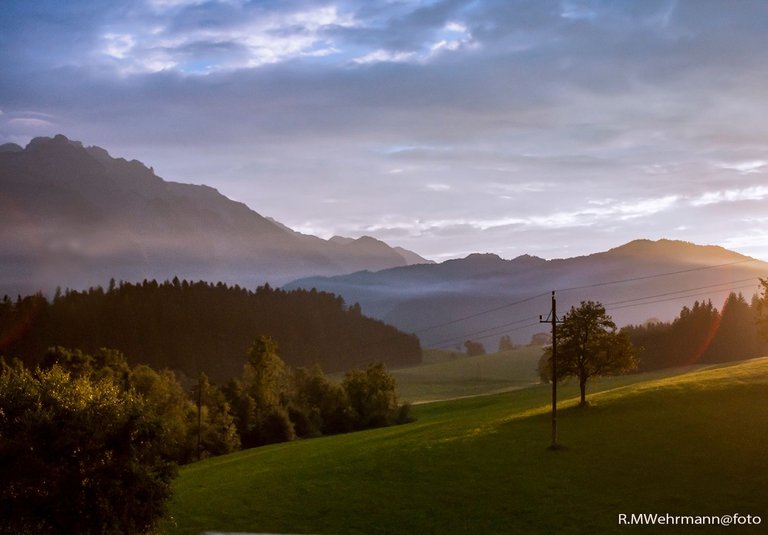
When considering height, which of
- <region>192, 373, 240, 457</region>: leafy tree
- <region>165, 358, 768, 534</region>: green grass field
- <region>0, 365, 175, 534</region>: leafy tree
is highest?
<region>0, 365, 175, 534</region>: leafy tree

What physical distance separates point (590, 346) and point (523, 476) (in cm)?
2804

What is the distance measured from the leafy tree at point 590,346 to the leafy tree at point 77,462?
5509 centimetres

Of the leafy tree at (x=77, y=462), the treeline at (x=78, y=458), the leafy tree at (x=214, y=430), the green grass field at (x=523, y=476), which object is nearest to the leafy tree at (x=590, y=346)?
the green grass field at (x=523, y=476)

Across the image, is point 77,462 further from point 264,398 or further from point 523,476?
point 264,398

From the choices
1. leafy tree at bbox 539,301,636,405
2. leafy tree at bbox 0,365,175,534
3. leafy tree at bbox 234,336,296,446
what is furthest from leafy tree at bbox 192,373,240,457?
leafy tree at bbox 0,365,175,534

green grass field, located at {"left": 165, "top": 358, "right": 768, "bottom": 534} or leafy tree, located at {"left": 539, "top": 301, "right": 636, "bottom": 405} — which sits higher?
leafy tree, located at {"left": 539, "top": 301, "right": 636, "bottom": 405}

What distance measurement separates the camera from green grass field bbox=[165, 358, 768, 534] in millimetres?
52969

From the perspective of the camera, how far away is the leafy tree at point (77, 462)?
40406mm

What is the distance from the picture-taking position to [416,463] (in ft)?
232

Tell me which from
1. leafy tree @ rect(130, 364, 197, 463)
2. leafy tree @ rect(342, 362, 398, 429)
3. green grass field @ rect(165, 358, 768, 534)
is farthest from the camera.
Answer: leafy tree @ rect(342, 362, 398, 429)

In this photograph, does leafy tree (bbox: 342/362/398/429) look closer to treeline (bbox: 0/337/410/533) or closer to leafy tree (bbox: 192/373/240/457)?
leafy tree (bbox: 192/373/240/457)

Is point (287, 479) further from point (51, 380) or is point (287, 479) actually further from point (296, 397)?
point (296, 397)

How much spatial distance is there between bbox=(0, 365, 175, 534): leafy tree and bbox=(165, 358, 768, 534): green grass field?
14.1 meters

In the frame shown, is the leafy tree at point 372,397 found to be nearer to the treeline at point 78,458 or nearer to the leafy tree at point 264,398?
the leafy tree at point 264,398
